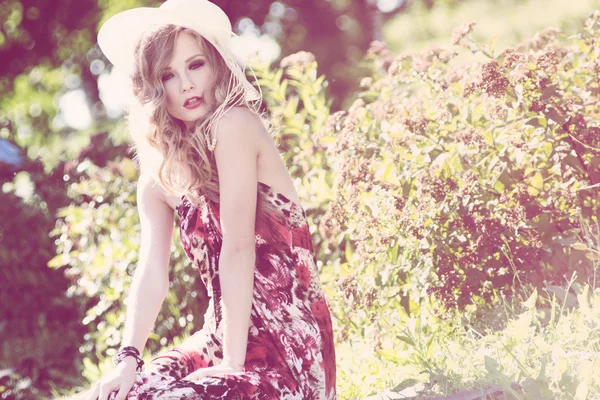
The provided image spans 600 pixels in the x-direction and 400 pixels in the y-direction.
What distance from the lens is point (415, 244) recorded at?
3.50 m

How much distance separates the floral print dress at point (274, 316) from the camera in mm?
2459

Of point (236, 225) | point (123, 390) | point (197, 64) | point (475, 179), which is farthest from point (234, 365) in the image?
point (475, 179)

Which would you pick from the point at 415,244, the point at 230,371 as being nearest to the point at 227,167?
the point at 230,371

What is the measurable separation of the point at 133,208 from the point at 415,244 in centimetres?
296

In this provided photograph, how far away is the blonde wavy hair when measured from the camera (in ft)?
8.46

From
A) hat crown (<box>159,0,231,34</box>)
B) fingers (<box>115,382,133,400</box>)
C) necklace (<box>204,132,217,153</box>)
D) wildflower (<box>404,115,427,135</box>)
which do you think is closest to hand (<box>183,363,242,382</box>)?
fingers (<box>115,382,133,400</box>)

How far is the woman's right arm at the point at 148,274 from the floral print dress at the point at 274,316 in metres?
0.11

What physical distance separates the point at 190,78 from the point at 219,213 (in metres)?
0.49

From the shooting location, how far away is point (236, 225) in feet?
8.05

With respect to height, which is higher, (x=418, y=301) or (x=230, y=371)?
(x=418, y=301)

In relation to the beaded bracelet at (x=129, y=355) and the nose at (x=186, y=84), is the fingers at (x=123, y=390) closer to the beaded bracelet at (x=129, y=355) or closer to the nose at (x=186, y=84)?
the beaded bracelet at (x=129, y=355)

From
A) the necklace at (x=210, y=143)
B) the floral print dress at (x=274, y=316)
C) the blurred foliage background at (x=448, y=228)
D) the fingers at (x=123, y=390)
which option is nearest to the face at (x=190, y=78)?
the necklace at (x=210, y=143)

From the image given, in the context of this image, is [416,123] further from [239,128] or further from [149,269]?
[149,269]

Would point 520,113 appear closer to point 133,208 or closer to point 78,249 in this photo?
point 133,208
